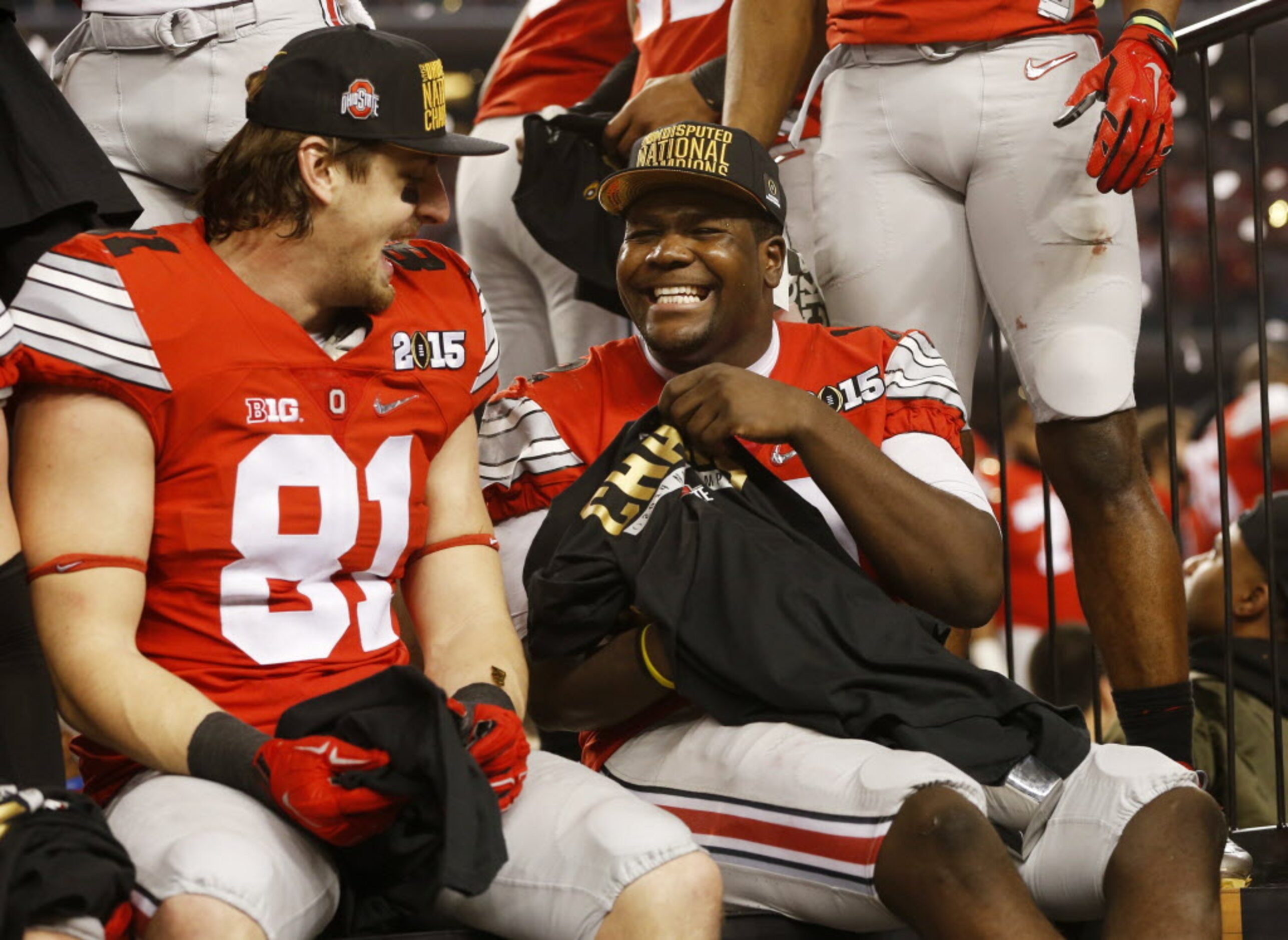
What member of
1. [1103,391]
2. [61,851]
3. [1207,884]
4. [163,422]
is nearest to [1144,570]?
[1103,391]

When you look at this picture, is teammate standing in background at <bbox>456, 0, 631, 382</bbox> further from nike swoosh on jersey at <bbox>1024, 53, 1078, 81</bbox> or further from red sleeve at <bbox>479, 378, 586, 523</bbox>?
nike swoosh on jersey at <bbox>1024, 53, 1078, 81</bbox>

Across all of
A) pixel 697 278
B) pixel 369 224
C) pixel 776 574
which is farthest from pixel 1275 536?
pixel 369 224

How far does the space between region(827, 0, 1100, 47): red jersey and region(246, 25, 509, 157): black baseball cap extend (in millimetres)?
940

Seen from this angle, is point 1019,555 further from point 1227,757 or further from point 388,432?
point 388,432

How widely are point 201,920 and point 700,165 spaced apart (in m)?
1.44

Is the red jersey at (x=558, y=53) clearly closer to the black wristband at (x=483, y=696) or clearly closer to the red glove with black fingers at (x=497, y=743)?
the black wristband at (x=483, y=696)

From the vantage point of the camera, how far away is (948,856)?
214 cm

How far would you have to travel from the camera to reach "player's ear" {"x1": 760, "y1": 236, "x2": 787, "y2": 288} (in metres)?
2.94

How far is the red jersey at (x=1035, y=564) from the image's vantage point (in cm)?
584

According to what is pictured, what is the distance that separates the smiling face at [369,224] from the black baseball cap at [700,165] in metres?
0.46

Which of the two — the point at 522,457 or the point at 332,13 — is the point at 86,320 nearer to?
the point at 522,457

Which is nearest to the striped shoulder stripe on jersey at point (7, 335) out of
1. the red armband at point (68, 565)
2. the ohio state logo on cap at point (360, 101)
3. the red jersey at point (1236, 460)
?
the red armband at point (68, 565)

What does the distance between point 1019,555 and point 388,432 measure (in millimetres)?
3833

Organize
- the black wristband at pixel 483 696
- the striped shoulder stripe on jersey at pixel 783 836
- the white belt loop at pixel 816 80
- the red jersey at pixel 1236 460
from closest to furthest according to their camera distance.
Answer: the striped shoulder stripe on jersey at pixel 783 836
the black wristband at pixel 483 696
the white belt loop at pixel 816 80
the red jersey at pixel 1236 460
